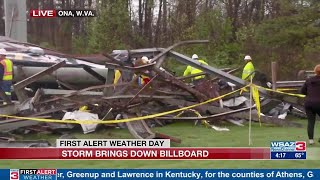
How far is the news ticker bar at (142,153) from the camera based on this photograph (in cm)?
721

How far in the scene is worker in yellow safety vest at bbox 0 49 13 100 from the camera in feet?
43.1

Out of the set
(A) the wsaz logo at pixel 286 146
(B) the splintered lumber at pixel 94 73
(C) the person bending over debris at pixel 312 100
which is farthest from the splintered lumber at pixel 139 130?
(A) the wsaz logo at pixel 286 146

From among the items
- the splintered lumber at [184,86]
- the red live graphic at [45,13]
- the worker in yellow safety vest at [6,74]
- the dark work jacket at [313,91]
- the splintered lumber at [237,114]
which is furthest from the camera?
the red live graphic at [45,13]

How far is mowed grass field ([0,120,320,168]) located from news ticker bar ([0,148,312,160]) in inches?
34.5

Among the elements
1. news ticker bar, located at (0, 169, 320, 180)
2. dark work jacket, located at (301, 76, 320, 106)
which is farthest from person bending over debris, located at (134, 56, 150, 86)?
news ticker bar, located at (0, 169, 320, 180)

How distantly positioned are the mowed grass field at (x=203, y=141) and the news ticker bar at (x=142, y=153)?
0.88 metres

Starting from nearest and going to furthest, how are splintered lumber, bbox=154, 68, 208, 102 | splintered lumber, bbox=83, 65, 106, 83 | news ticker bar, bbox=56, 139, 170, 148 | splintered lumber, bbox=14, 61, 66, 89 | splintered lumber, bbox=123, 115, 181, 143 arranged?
1. news ticker bar, bbox=56, 139, 170, 148
2. splintered lumber, bbox=123, 115, 181, 143
3. splintered lumber, bbox=14, 61, 66, 89
4. splintered lumber, bbox=154, 68, 208, 102
5. splintered lumber, bbox=83, 65, 106, 83

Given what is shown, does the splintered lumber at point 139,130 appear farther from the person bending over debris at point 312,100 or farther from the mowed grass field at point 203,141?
the person bending over debris at point 312,100

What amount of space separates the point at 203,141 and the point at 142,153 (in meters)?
3.90

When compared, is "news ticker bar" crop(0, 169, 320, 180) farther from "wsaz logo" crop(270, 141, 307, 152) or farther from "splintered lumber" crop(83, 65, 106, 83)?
"splintered lumber" crop(83, 65, 106, 83)

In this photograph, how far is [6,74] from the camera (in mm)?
13383

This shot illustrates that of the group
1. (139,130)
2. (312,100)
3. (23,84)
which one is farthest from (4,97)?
(312,100)

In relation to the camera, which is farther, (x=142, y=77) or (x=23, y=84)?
(x=142, y=77)

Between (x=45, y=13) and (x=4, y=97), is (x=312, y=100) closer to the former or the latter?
(x=4, y=97)
